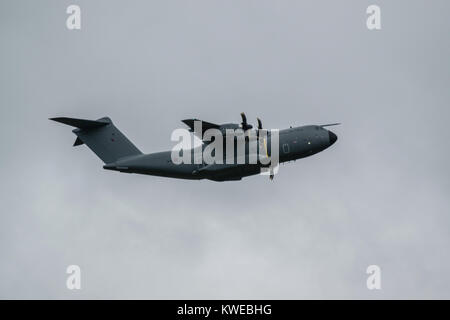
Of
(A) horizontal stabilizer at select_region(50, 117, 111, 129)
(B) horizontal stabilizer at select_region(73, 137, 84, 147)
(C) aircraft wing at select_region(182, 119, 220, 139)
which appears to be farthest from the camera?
(B) horizontal stabilizer at select_region(73, 137, 84, 147)

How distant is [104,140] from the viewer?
37.8 m

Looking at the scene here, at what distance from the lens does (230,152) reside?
35.6 meters

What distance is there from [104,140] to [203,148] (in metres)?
5.17

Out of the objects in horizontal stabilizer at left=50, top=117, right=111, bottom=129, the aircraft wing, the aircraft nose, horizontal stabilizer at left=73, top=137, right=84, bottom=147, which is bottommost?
the aircraft nose

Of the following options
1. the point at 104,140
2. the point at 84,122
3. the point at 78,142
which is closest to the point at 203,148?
the point at 104,140

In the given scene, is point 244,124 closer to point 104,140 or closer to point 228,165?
point 228,165

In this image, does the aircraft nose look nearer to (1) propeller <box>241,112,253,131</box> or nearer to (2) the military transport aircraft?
(2) the military transport aircraft

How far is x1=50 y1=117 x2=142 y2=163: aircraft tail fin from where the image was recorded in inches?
1475

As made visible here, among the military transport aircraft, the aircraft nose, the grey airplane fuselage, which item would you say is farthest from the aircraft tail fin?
the aircraft nose

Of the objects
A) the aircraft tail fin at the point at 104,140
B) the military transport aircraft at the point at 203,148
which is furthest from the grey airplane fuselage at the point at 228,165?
the aircraft tail fin at the point at 104,140

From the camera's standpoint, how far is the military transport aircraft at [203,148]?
Answer: 35.3 metres
